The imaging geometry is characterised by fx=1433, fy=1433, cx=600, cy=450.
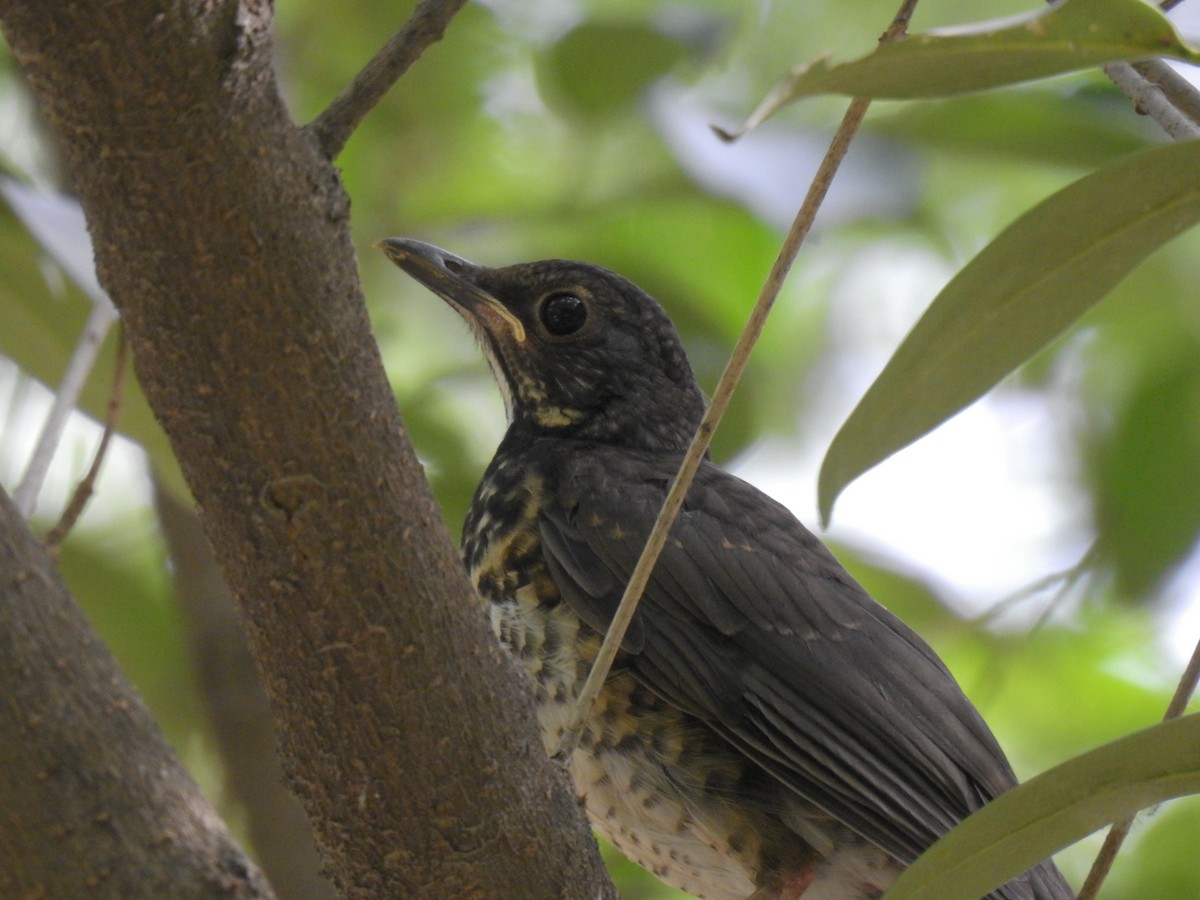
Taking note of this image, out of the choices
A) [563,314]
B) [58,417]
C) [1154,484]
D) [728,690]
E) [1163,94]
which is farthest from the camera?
[1154,484]

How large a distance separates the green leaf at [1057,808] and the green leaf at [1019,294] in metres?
0.42

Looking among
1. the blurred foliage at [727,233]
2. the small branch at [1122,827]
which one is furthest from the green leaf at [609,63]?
the small branch at [1122,827]

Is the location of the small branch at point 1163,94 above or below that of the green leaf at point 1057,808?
above

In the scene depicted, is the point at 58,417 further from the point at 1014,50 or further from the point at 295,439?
the point at 1014,50

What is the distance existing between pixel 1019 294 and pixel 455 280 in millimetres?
1978

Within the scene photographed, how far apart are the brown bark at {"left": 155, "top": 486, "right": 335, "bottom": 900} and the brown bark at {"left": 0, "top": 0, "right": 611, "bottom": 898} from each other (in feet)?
5.86

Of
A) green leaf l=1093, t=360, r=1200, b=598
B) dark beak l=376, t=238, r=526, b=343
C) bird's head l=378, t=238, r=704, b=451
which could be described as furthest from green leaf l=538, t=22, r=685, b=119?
green leaf l=1093, t=360, r=1200, b=598

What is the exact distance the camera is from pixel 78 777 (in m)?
1.45

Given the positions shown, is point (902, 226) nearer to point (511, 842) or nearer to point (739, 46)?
point (739, 46)

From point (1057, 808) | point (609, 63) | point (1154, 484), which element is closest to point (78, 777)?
point (1057, 808)

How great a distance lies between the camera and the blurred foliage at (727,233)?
3660mm

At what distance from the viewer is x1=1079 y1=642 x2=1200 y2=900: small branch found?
183 centimetres

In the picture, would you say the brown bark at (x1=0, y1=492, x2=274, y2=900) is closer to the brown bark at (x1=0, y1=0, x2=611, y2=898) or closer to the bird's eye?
the brown bark at (x1=0, y1=0, x2=611, y2=898)

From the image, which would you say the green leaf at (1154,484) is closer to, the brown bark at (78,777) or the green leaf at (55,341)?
the green leaf at (55,341)
